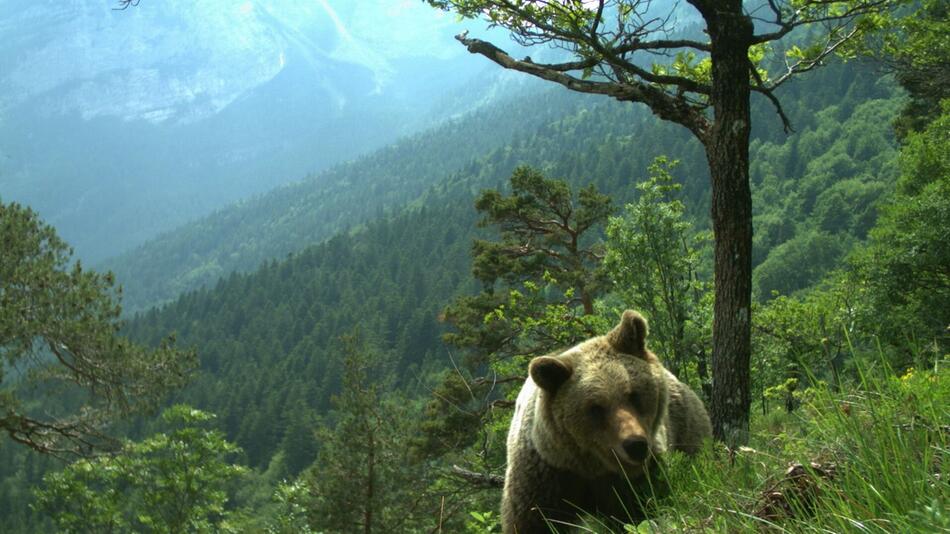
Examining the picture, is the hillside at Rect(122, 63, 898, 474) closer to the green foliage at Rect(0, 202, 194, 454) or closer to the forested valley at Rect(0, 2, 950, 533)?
the forested valley at Rect(0, 2, 950, 533)

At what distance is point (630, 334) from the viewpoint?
14.1ft

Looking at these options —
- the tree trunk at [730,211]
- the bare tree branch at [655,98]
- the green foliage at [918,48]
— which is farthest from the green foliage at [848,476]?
the green foliage at [918,48]

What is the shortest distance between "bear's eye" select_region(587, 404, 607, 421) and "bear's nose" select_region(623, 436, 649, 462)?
1.13 feet

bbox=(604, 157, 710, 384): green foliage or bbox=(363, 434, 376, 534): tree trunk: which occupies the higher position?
bbox=(604, 157, 710, 384): green foliage

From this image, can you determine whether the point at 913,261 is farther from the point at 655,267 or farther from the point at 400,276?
the point at 400,276

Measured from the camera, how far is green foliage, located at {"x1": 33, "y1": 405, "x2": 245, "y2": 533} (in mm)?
20219

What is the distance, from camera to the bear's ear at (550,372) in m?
3.99

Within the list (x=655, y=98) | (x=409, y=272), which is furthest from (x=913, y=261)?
(x=409, y=272)

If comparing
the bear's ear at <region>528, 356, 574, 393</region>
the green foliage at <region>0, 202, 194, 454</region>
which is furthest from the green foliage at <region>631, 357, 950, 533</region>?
the green foliage at <region>0, 202, 194, 454</region>

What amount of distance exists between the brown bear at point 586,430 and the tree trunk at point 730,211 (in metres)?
1.70

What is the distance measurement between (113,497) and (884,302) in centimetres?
2188

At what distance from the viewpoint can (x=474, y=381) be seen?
15.2 metres

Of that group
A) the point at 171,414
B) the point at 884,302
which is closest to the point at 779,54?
the point at 884,302

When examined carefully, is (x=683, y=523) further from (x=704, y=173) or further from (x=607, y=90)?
(x=704, y=173)
